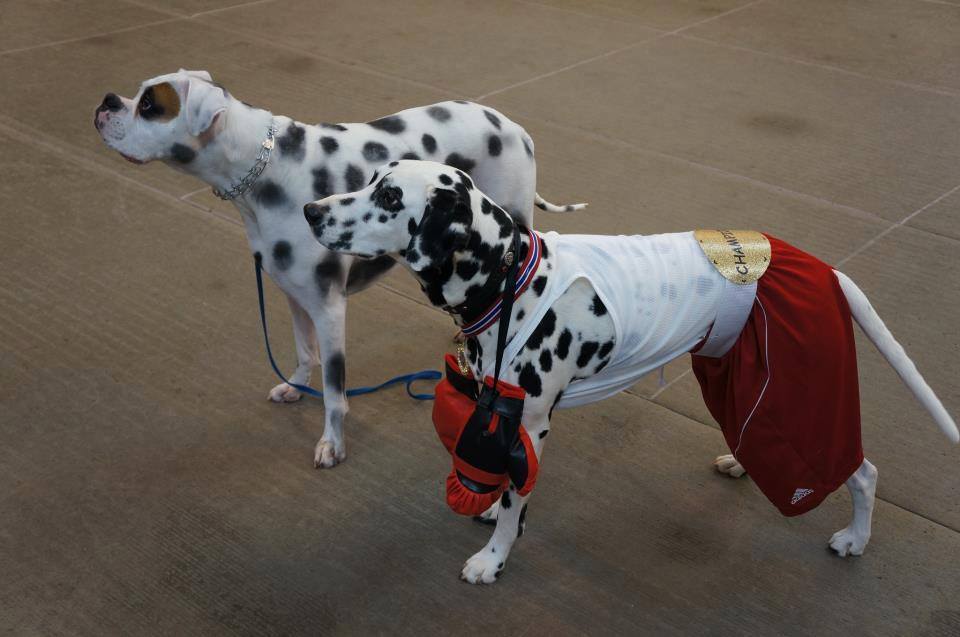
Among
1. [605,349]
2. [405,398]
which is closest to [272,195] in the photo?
[405,398]

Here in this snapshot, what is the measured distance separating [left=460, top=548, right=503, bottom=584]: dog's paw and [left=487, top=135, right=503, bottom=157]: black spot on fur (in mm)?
1359

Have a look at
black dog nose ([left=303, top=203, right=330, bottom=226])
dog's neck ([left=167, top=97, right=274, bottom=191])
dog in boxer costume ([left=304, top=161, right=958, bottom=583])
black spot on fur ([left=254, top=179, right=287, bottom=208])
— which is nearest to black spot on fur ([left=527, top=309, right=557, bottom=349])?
dog in boxer costume ([left=304, top=161, right=958, bottom=583])

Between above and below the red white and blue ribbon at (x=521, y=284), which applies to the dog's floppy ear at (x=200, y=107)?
above

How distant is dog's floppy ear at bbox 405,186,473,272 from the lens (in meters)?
2.42

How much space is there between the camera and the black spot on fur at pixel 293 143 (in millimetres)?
3098

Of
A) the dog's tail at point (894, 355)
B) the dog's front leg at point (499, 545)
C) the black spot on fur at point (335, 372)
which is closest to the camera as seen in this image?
the dog's tail at point (894, 355)

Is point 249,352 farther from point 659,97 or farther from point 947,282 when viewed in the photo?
point 659,97

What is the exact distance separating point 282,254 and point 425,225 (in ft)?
2.77

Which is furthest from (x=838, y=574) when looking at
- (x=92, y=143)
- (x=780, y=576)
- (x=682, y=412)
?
(x=92, y=143)

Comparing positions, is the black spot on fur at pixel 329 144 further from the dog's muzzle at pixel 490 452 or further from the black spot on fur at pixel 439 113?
the dog's muzzle at pixel 490 452

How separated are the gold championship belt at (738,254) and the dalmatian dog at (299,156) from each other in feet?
2.96

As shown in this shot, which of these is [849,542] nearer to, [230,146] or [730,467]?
[730,467]

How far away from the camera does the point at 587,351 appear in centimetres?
267

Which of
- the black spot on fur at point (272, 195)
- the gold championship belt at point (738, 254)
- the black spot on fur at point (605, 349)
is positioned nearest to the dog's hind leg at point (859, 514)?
the gold championship belt at point (738, 254)
